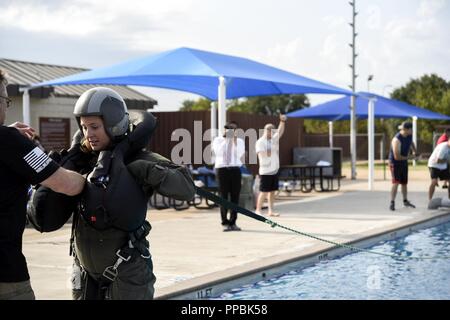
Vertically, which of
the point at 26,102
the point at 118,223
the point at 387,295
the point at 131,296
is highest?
the point at 26,102

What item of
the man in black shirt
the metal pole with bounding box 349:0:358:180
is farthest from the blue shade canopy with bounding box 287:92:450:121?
the man in black shirt

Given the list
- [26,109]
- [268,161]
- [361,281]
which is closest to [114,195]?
[361,281]

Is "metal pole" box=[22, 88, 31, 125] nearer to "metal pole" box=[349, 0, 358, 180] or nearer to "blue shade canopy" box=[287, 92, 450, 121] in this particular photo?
"metal pole" box=[349, 0, 358, 180]

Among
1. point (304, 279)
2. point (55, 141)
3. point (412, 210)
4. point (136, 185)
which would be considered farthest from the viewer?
point (55, 141)

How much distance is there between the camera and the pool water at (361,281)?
7184mm

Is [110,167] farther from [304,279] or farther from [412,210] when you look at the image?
[412,210]

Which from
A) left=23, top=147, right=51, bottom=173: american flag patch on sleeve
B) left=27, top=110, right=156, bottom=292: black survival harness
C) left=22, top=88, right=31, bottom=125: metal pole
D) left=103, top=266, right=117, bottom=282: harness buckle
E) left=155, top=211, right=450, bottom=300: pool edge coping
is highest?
left=22, top=88, right=31, bottom=125: metal pole

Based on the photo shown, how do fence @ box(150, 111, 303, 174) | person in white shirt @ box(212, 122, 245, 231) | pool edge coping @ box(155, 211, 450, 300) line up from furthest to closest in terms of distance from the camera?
fence @ box(150, 111, 303, 174) → person in white shirt @ box(212, 122, 245, 231) → pool edge coping @ box(155, 211, 450, 300)

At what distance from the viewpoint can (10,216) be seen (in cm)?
313

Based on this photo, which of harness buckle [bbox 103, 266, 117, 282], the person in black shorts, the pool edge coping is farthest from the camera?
the person in black shorts

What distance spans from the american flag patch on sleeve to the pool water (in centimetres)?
415

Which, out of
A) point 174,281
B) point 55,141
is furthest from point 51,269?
point 55,141

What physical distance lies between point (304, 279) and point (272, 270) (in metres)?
0.37

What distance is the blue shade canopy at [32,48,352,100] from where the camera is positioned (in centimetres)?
1434
